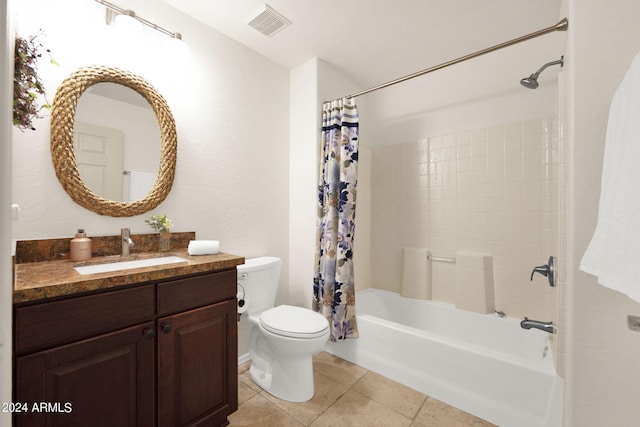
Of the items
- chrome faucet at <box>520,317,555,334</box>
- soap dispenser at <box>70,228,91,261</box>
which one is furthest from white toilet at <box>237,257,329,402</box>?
chrome faucet at <box>520,317,555,334</box>

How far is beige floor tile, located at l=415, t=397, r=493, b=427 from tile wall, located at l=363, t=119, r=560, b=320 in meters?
0.82

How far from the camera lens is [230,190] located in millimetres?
2020

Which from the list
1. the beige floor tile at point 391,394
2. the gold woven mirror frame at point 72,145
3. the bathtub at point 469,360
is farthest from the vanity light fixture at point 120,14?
the beige floor tile at point 391,394

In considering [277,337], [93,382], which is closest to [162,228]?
[93,382]

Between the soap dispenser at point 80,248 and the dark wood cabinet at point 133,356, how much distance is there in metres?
0.48

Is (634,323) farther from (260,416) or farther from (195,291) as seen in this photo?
(260,416)

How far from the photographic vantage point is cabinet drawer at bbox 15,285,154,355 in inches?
33.3

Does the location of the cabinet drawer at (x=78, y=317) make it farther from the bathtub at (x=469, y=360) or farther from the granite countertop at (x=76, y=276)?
the bathtub at (x=469, y=360)

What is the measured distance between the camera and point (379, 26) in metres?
1.91

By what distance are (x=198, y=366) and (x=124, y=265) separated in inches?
23.5

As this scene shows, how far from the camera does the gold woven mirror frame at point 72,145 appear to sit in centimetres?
131

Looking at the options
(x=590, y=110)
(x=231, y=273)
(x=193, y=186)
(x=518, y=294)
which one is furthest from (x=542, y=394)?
(x=193, y=186)

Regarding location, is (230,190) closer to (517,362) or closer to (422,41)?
(422,41)

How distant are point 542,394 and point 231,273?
66.7 inches
